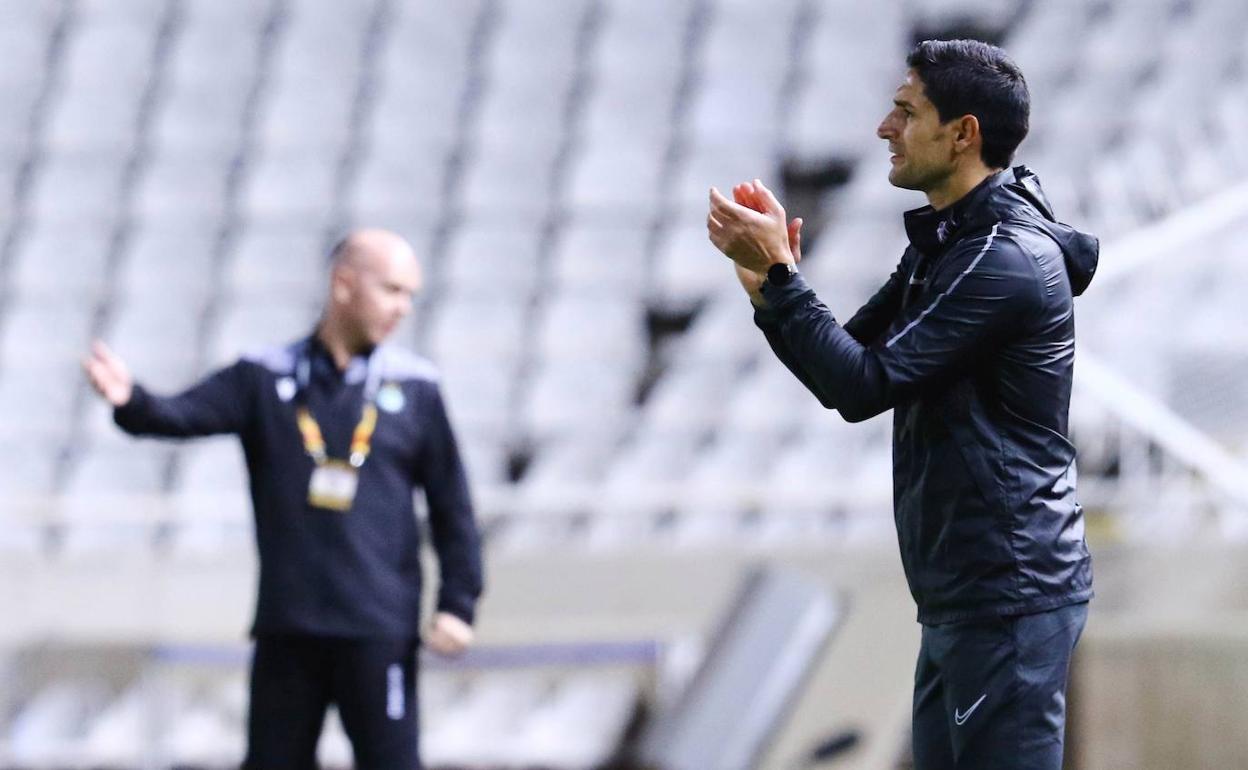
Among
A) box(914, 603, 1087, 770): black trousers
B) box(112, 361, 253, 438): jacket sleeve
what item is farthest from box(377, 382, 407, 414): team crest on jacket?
box(914, 603, 1087, 770): black trousers

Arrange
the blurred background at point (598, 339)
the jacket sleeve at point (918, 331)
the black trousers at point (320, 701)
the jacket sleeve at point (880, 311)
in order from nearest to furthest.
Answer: the jacket sleeve at point (918, 331), the jacket sleeve at point (880, 311), the black trousers at point (320, 701), the blurred background at point (598, 339)

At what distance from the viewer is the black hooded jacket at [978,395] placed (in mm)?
2441

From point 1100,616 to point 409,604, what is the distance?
3031mm

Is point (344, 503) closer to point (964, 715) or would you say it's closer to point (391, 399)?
point (391, 399)

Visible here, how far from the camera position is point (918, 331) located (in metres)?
2.46

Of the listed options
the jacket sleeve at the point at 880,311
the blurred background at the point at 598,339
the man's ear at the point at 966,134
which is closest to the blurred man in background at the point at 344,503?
the blurred background at the point at 598,339

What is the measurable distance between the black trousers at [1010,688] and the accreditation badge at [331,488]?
1.84 metres

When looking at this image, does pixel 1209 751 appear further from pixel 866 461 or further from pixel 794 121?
pixel 794 121

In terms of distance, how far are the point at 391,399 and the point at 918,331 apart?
1.92 meters

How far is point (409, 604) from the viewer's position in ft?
13.3

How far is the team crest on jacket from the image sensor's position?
13.5 ft

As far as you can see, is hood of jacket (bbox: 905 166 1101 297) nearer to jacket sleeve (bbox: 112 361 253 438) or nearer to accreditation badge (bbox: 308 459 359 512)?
accreditation badge (bbox: 308 459 359 512)

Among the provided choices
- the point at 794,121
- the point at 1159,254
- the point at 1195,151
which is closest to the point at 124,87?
the point at 794,121

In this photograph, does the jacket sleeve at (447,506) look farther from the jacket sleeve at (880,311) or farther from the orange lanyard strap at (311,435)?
the jacket sleeve at (880,311)
